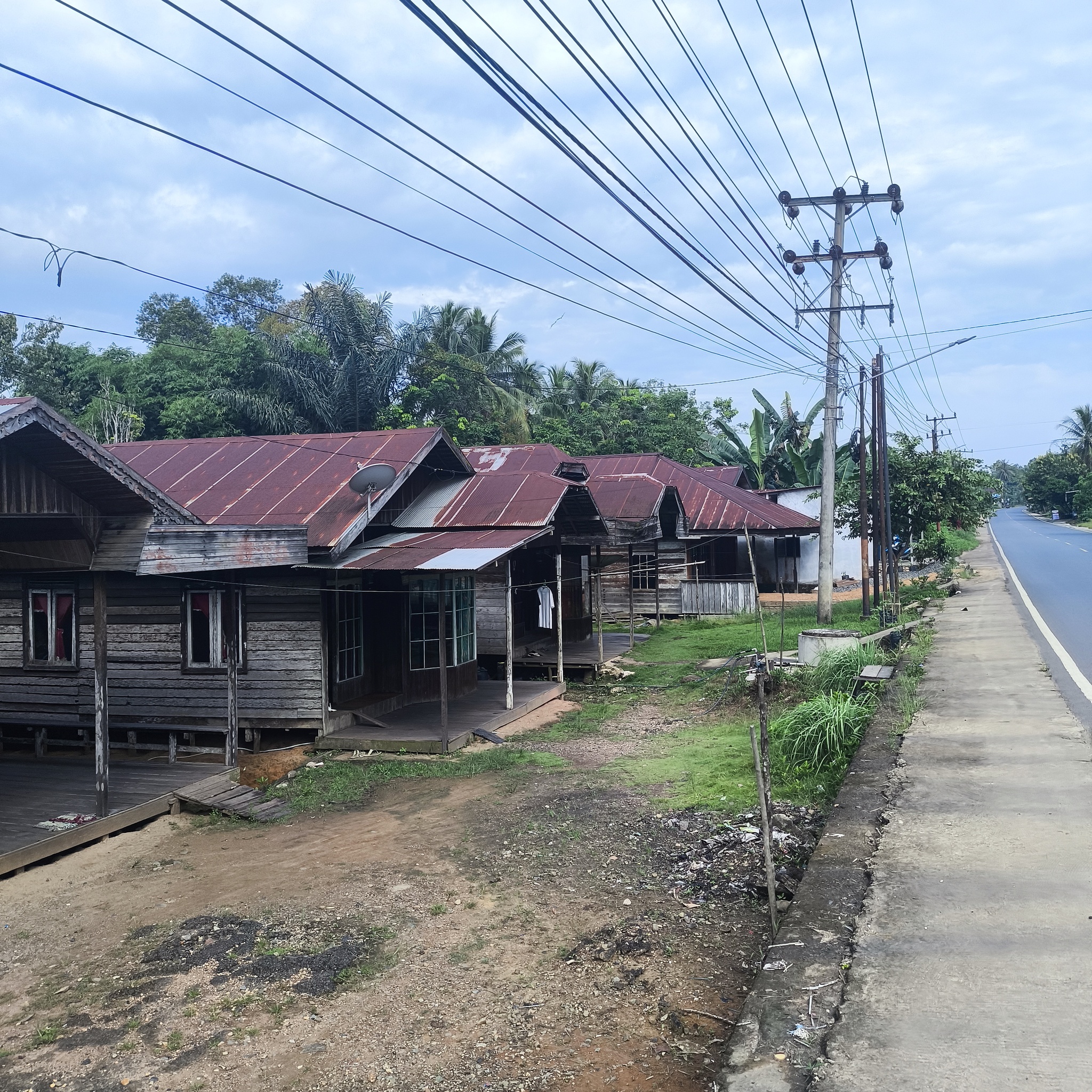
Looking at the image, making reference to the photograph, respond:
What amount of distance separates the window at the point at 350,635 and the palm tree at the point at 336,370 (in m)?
21.1

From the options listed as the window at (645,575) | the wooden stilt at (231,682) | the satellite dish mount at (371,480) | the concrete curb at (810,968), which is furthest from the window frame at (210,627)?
the window at (645,575)

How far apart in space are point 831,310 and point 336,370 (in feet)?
65.1

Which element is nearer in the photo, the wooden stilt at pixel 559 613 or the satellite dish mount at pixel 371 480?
the satellite dish mount at pixel 371 480

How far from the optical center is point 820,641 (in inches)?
586

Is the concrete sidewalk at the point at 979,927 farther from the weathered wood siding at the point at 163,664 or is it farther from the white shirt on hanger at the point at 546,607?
the white shirt on hanger at the point at 546,607

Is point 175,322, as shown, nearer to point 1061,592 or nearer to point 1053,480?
point 1061,592

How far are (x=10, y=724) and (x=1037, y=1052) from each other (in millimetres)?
12726

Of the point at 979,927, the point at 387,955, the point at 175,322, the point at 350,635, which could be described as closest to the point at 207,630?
the point at 350,635

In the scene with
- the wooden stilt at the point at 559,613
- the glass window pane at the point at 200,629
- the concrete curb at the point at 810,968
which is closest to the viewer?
the concrete curb at the point at 810,968

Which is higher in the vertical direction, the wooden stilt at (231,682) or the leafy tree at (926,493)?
the leafy tree at (926,493)

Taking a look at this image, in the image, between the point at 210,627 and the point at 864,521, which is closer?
the point at 210,627

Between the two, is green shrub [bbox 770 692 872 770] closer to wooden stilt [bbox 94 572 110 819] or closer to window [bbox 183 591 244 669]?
wooden stilt [bbox 94 572 110 819]

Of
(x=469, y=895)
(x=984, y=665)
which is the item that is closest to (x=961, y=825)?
(x=469, y=895)

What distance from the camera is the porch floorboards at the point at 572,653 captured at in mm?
17828
